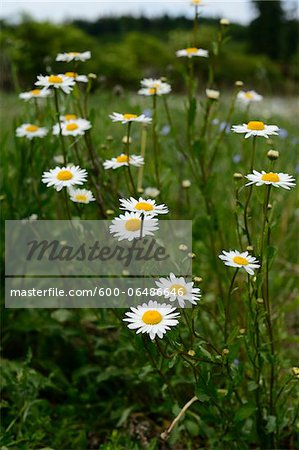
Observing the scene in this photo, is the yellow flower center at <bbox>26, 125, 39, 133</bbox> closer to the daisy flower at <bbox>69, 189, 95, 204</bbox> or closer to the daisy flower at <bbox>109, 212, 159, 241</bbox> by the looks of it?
the daisy flower at <bbox>69, 189, 95, 204</bbox>

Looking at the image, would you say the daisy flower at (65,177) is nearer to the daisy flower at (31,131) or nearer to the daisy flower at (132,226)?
the daisy flower at (132,226)

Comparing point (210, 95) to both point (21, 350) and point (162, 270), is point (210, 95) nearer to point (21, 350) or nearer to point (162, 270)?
point (162, 270)

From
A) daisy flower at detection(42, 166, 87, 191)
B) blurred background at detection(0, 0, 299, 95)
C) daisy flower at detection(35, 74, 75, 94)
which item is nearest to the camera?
daisy flower at detection(42, 166, 87, 191)

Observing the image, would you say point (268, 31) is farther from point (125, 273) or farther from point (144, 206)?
point (144, 206)

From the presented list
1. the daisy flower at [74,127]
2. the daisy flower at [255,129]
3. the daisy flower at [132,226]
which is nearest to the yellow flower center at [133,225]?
the daisy flower at [132,226]

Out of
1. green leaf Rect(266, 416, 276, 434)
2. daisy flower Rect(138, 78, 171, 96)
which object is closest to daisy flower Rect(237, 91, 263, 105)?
daisy flower Rect(138, 78, 171, 96)

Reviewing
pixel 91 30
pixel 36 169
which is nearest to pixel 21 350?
pixel 36 169
